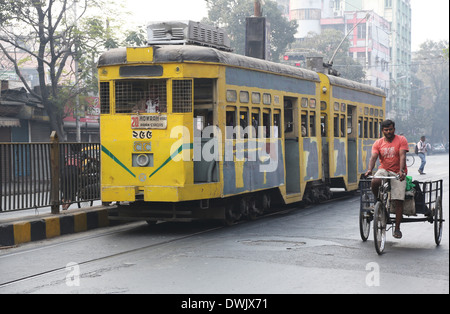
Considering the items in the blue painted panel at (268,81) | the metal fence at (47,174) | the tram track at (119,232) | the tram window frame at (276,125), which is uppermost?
the blue painted panel at (268,81)

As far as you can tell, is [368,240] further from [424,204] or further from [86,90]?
[86,90]

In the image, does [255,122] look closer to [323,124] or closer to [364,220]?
[364,220]

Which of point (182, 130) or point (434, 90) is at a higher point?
point (434, 90)

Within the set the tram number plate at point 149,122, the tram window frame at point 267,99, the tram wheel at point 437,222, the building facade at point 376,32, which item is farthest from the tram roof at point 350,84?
the building facade at point 376,32

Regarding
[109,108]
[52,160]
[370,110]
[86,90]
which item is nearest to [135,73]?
[109,108]

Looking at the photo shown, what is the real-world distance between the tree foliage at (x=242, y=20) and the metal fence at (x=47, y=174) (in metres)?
41.7

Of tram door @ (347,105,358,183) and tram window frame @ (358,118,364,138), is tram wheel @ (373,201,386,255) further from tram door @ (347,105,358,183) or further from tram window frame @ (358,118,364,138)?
tram window frame @ (358,118,364,138)

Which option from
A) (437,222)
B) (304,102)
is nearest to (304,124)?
(304,102)

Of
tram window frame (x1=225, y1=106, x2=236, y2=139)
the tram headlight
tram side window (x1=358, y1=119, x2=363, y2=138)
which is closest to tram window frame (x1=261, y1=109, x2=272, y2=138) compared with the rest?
tram window frame (x1=225, y1=106, x2=236, y2=139)

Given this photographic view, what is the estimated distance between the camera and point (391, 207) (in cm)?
982

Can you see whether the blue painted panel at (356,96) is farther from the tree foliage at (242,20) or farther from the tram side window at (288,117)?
the tree foliage at (242,20)

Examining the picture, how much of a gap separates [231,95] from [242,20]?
43625mm

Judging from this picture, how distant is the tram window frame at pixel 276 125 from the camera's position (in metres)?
14.3

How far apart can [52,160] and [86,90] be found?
1946 cm
